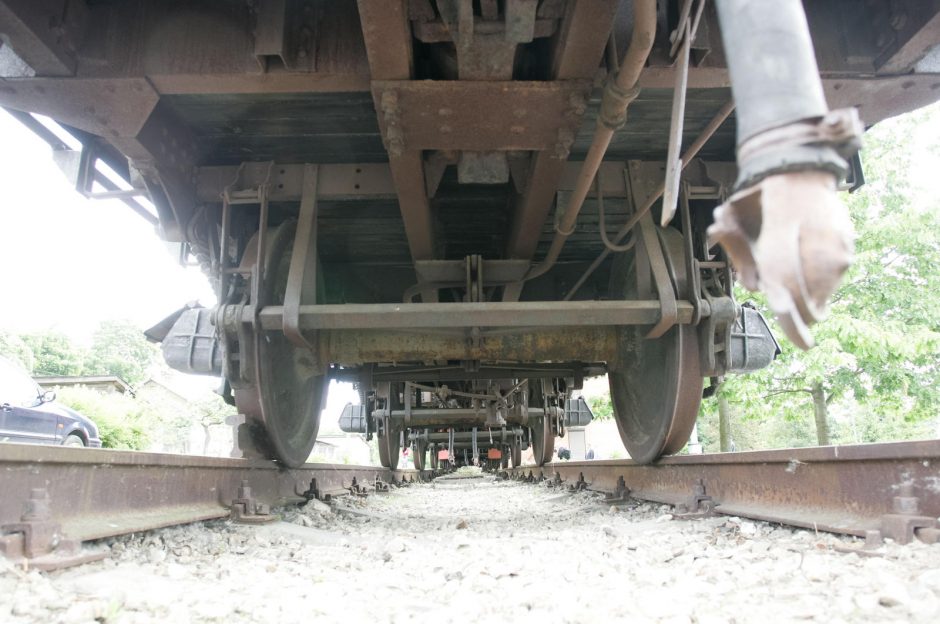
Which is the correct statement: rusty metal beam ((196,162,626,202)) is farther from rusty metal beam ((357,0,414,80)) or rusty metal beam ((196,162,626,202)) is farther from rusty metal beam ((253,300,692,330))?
rusty metal beam ((357,0,414,80))

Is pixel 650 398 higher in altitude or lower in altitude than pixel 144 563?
higher

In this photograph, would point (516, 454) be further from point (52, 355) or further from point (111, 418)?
point (52, 355)

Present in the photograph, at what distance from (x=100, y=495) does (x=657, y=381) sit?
118 inches

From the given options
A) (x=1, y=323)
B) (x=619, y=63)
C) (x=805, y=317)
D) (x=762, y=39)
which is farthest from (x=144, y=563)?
(x=1, y=323)

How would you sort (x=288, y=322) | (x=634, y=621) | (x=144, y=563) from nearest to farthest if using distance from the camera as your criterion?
(x=634, y=621)
(x=144, y=563)
(x=288, y=322)

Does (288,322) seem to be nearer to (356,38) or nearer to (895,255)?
(356,38)

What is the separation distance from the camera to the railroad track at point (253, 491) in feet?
5.92

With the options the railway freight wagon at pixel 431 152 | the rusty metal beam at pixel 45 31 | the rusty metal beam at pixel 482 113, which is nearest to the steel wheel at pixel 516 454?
the railway freight wagon at pixel 431 152

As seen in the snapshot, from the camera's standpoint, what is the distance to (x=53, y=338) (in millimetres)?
38281

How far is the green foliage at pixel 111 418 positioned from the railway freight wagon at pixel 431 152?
Result: 1554 cm

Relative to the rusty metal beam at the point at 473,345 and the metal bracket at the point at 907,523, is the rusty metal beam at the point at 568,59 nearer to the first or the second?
the rusty metal beam at the point at 473,345

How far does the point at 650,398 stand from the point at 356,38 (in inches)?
108

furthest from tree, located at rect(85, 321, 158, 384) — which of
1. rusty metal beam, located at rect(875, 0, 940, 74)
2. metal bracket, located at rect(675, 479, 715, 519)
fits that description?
rusty metal beam, located at rect(875, 0, 940, 74)

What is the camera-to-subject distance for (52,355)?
3750 cm
